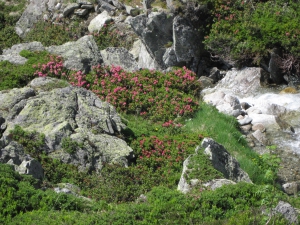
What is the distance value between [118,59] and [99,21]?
9.30m

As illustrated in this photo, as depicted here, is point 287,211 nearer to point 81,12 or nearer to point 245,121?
point 245,121

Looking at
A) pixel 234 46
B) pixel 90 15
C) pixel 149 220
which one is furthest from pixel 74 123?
pixel 90 15

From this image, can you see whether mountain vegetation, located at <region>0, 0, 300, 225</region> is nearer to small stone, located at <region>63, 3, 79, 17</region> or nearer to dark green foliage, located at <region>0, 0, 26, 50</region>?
dark green foliage, located at <region>0, 0, 26, 50</region>

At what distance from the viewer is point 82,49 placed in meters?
20.0

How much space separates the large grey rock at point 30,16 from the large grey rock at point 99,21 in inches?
170

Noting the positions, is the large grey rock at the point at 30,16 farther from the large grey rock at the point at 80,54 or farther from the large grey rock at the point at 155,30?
the large grey rock at the point at 80,54

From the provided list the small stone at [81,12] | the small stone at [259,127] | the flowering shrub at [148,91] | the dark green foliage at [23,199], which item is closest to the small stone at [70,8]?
the small stone at [81,12]

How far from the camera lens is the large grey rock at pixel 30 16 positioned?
3089 cm

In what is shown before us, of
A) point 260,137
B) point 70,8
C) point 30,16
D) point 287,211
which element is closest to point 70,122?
point 287,211

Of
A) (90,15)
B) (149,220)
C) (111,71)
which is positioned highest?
(149,220)

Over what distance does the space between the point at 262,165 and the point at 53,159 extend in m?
6.52

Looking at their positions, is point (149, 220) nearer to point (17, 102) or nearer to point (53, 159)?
point (53, 159)

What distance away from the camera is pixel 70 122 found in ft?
44.3

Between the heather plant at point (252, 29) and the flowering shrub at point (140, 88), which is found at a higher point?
the heather plant at point (252, 29)
